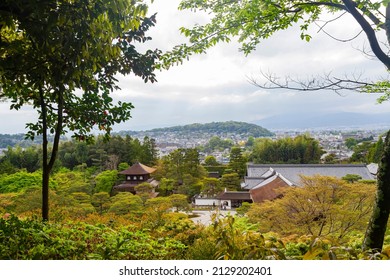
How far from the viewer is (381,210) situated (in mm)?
1943

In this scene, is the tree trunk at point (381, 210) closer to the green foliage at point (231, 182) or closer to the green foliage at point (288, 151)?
the green foliage at point (288, 151)

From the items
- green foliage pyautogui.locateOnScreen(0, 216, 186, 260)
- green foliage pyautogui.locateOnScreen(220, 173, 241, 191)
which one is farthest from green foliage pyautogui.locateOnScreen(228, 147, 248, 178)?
green foliage pyautogui.locateOnScreen(0, 216, 186, 260)

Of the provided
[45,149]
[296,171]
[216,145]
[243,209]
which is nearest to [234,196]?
[243,209]

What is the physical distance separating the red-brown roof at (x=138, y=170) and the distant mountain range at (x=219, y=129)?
1.31 meters

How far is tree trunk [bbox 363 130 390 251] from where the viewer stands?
1934mm

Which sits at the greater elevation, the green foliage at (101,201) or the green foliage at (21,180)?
the green foliage at (21,180)

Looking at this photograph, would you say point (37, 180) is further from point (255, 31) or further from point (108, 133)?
point (255, 31)

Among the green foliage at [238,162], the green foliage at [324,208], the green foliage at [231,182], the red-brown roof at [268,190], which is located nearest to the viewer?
the green foliage at [324,208]

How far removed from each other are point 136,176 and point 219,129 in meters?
1.79

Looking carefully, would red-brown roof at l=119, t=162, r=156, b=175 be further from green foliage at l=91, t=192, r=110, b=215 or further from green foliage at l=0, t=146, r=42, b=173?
green foliage at l=0, t=146, r=42, b=173

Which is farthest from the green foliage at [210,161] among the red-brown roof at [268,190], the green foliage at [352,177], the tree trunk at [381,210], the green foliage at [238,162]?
the tree trunk at [381,210]

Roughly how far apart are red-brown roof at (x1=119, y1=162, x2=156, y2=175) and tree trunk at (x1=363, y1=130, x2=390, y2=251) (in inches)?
129

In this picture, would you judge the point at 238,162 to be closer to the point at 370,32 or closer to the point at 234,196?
the point at 234,196

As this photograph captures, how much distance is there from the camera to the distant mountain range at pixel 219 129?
3570 mm
